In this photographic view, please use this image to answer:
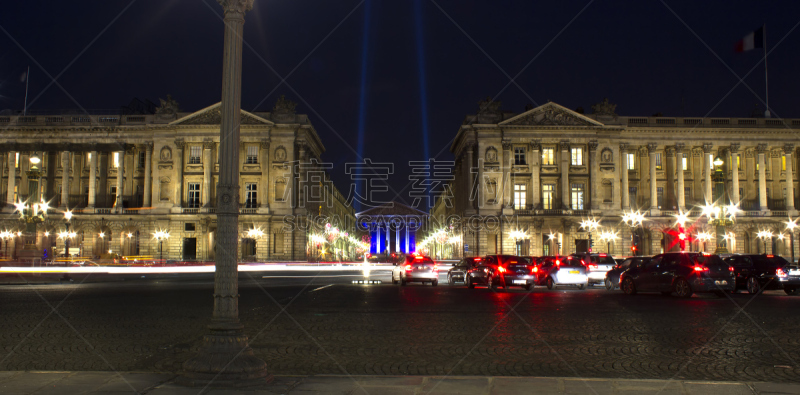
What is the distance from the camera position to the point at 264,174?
249 feet

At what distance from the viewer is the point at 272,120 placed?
77.1 meters

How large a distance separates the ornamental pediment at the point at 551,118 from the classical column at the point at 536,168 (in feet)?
8.25

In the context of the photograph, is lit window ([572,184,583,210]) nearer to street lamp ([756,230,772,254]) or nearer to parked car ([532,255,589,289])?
street lamp ([756,230,772,254])

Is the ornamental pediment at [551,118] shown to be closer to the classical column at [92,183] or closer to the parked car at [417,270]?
the parked car at [417,270]

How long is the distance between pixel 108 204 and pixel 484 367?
80.5 m

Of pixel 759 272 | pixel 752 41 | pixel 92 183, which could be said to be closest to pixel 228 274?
pixel 759 272

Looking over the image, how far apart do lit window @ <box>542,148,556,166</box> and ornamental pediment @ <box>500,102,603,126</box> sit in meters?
3.36

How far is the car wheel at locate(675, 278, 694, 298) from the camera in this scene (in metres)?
22.9

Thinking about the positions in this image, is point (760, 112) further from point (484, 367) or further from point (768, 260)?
point (484, 367)

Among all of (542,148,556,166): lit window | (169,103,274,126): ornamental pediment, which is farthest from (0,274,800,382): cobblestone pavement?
(542,148,556,166): lit window

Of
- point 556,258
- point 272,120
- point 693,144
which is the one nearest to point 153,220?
point 272,120

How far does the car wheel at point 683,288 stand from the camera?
22922 mm

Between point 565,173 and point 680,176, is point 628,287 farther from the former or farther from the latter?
point 680,176

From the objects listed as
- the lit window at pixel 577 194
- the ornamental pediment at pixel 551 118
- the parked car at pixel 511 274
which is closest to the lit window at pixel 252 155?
the ornamental pediment at pixel 551 118
